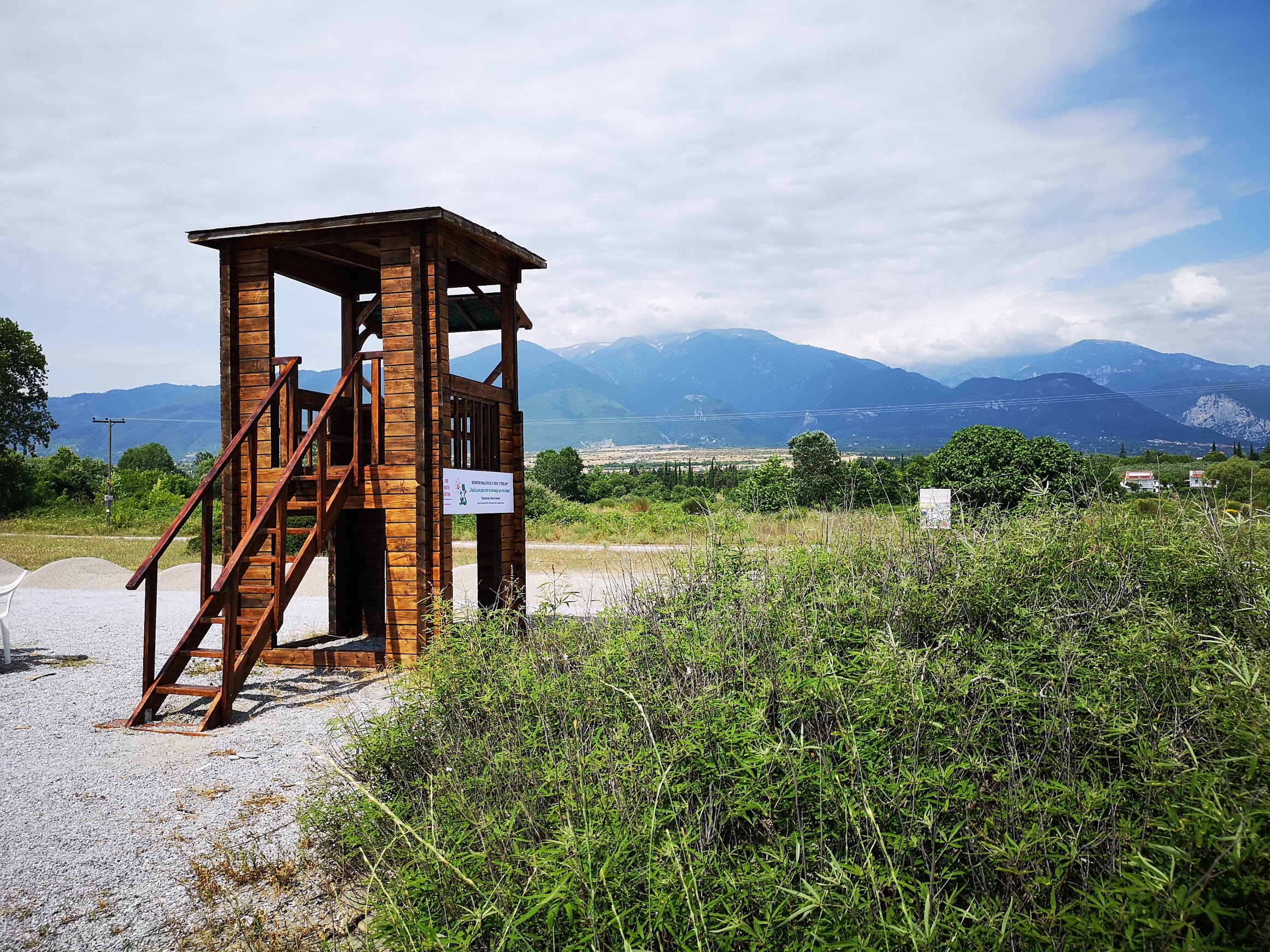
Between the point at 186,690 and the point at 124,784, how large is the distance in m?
1.43

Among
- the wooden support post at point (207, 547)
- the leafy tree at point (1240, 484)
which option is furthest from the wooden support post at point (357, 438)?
the leafy tree at point (1240, 484)

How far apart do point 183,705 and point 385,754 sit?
4210 mm

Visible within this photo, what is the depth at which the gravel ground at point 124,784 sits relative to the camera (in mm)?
3484

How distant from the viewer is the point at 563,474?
52031 millimetres

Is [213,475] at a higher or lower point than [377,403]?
lower

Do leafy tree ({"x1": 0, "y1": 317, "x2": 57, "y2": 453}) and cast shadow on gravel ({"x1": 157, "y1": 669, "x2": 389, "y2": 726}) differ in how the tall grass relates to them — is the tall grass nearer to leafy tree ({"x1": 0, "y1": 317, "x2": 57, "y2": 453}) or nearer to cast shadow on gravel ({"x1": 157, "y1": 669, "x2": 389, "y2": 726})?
cast shadow on gravel ({"x1": 157, "y1": 669, "x2": 389, "y2": 726})

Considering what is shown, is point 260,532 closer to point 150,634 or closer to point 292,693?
point 150,634

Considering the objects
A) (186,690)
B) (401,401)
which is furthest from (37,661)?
(401,401)

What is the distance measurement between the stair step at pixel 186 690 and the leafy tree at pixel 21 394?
43.0m

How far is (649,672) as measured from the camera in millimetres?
3539

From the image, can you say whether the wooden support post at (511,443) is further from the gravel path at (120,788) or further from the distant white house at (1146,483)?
the distant white house at (1146,483)

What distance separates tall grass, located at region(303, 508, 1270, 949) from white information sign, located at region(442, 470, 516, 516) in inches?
166

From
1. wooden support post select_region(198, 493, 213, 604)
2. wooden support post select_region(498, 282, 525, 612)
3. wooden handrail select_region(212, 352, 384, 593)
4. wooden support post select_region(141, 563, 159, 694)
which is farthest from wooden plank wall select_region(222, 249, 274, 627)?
wooden support post select_region(498, 282, 525, 612)

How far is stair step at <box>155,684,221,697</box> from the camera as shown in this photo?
637cm
